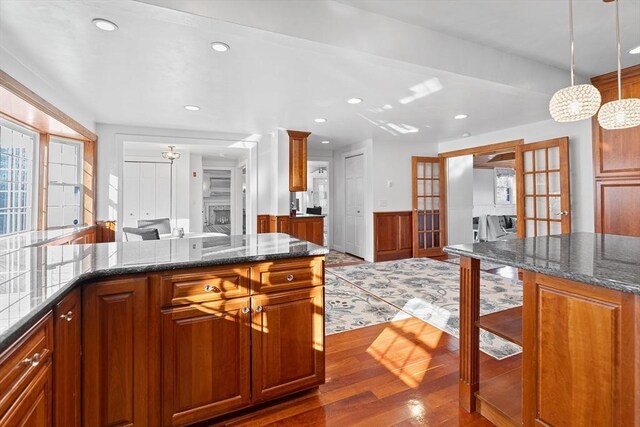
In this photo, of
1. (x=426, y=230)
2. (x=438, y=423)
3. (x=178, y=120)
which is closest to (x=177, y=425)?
(x=438, y=423)

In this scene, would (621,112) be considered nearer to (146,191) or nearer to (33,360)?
(33,360)

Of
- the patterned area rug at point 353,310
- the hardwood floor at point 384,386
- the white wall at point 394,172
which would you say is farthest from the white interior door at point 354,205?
the hardwood floor at point 384,386

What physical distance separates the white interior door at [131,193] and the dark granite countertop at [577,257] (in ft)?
23.4

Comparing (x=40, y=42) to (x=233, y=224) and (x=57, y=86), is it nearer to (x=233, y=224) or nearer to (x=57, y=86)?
(x=57, y=86)

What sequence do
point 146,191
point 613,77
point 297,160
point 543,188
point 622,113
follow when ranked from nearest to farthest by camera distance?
1. point 622,113
2. point 613,77
3. point 543,188
4. point 297,160
5. point 146,191

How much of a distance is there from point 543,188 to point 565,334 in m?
3.96

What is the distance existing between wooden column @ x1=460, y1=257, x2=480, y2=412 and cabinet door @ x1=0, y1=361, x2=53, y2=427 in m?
1.84

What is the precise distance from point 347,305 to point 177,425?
7.15 ft

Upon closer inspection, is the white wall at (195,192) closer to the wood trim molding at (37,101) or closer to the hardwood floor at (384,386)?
the wood trim molding at (37,101)

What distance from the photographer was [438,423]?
168cm

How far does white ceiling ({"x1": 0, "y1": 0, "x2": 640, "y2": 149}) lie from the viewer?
2.04m

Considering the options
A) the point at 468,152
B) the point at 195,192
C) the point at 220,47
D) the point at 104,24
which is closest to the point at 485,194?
the point at 468,152

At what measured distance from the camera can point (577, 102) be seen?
5.65 feet

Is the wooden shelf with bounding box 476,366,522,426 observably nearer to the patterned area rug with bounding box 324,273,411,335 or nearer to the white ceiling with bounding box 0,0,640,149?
the patterned area rug with bounding box 324,273,411,335
